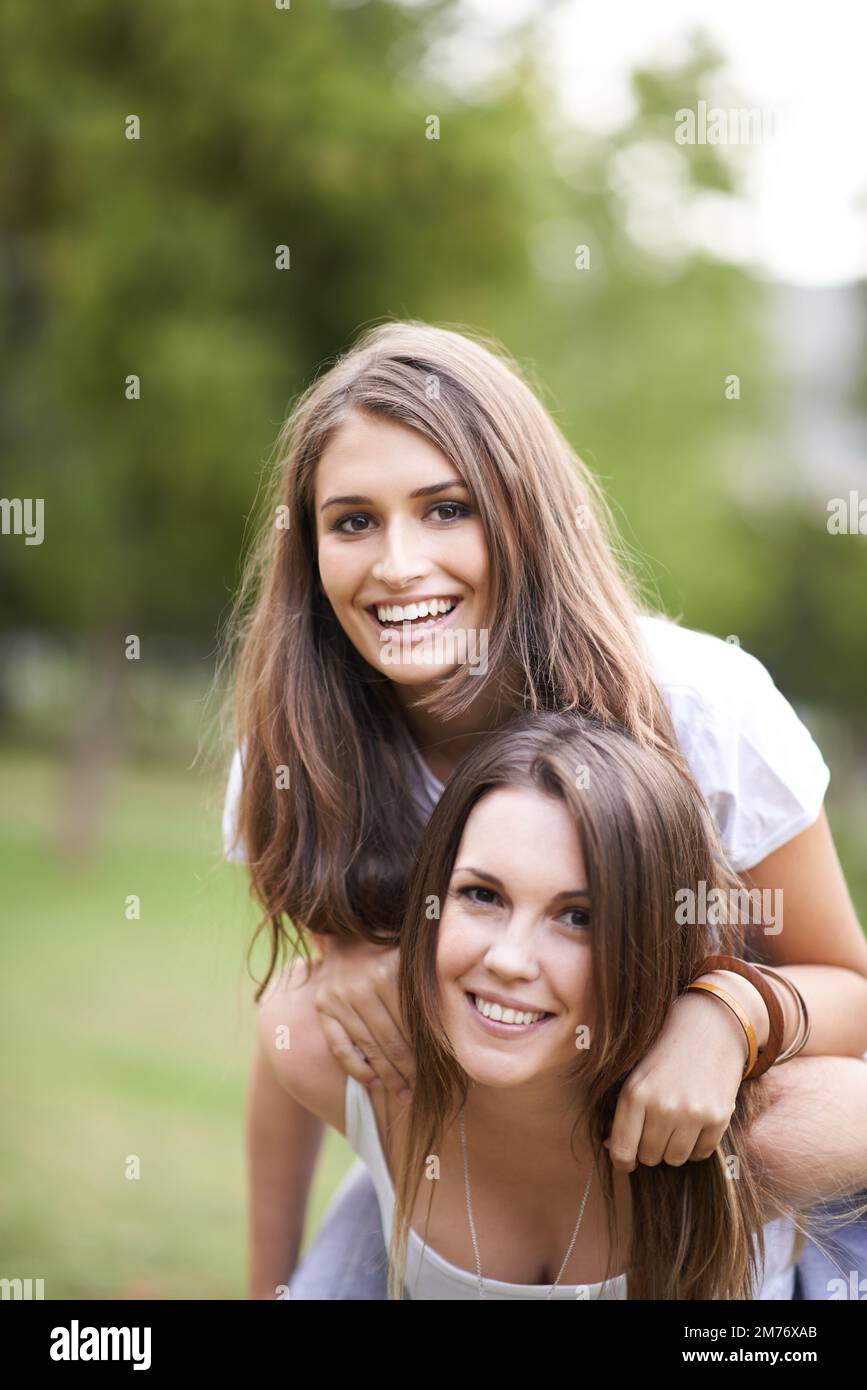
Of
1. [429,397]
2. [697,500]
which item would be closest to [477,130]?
[697,500]

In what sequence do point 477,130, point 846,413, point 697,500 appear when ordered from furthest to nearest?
1. point 846,413
2. point 697,500
3. point 477,130

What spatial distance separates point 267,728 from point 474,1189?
819 mm

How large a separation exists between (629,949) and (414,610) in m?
0.62

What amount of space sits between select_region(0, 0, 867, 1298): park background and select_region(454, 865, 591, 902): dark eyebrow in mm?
2845

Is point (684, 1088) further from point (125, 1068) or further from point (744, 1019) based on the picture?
point (125, 1068)

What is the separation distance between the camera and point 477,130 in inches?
275

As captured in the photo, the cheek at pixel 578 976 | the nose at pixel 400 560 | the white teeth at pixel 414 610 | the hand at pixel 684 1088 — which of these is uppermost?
the nose at pixel 400 560

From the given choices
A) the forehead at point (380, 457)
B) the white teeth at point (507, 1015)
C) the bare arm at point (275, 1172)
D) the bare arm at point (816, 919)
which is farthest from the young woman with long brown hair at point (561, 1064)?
the forehead at point (380, 457)

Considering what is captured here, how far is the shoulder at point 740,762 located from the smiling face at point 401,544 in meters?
0.33

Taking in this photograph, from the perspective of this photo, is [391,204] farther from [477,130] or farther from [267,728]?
[267,728]

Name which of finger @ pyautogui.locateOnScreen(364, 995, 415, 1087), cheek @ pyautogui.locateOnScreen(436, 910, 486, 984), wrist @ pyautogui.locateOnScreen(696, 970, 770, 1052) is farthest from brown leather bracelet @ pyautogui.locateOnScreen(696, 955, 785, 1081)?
finger @ pyautogui.locateOnScreen(364, 995, 415, 1087)

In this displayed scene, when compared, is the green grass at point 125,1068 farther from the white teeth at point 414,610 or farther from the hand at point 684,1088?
the hand at point 684,1088

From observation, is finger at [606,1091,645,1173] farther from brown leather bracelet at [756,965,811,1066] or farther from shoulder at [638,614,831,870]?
shoulder at [638,614,831,870]

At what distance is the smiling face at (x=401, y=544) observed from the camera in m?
2.06
